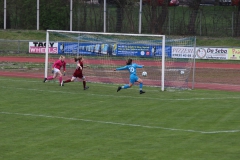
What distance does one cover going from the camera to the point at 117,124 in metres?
20.5

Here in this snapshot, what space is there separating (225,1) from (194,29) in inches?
301

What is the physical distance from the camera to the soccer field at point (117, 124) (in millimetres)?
16125

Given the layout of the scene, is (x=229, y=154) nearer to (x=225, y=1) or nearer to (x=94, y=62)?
(x=94, y=62)

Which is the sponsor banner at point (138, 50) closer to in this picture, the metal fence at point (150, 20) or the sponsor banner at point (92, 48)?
the sponsor banner at point (92, 48)

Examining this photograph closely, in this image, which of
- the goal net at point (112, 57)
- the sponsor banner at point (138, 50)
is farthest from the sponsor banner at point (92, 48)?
the sponsor banner at point (138, 50)

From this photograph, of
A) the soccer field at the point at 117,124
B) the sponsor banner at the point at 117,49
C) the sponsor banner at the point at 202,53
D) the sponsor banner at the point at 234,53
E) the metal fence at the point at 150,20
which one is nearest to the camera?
the soccer field at the point at 117,124

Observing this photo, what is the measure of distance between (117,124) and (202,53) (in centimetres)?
2405

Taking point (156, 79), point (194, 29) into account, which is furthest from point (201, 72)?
point (194, 29)

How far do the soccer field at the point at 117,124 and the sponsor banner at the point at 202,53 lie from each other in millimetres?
9928

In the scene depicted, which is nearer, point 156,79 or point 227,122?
point 227,122

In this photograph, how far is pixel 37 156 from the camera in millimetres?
15539

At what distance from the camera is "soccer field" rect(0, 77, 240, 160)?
1612cm

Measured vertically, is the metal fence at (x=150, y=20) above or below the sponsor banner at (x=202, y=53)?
above

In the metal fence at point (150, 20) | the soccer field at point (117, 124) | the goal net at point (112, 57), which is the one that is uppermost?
the metal fence at point (150, 20)
